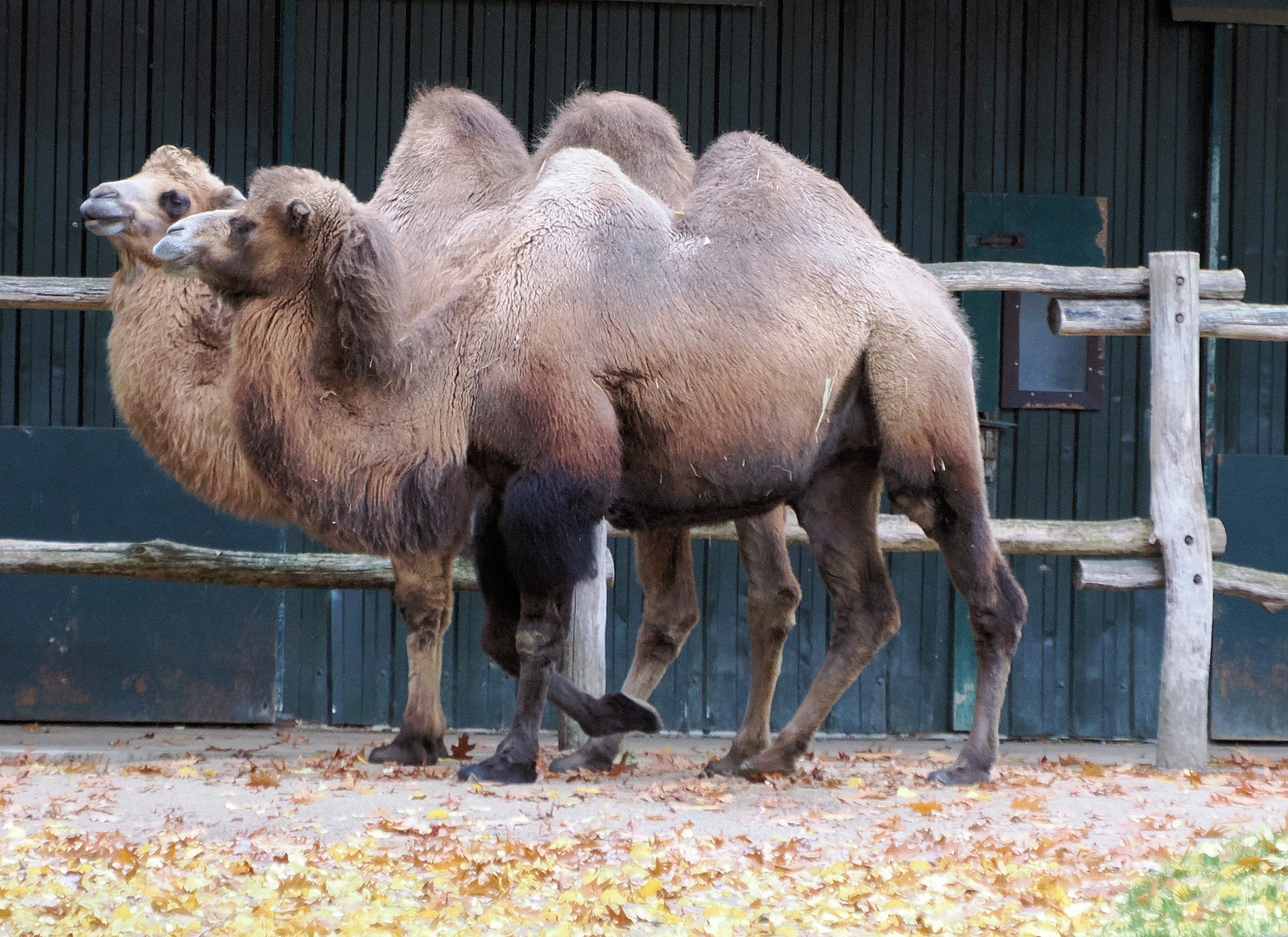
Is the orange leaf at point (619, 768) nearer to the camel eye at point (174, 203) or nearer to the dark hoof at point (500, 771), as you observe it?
the dark hoof at point (500, 771)

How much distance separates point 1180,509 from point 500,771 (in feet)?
10.1

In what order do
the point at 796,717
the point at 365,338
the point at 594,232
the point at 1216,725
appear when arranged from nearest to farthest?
1. the point at 365,338
2. the point at 594,232
3. the point at 796,717
4. the point at 1216,725

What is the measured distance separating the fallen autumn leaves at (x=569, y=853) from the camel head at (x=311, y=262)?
4.38 ft

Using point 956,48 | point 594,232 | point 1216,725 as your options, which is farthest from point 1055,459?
point 594,232

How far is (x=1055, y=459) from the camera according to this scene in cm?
788

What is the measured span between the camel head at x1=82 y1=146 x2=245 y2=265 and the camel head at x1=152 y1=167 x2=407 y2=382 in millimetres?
513

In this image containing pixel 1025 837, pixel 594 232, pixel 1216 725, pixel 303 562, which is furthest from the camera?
pixel 1216 725

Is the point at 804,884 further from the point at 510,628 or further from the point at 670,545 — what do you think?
the point at 670,545

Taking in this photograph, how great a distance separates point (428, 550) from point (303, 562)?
1501mm

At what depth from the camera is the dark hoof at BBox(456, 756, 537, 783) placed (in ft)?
15.1

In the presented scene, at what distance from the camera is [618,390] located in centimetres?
469

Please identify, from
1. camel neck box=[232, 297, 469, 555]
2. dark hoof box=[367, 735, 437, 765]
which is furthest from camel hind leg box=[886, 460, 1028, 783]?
dark hoof box=[367, 735, 437, 765]

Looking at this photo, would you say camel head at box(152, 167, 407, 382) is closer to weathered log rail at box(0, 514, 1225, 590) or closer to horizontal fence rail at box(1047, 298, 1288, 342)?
weathered log rail at box(0, 514, 1225, 590)

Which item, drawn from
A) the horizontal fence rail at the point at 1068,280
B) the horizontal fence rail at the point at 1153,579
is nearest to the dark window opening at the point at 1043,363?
the horizontal fence rail at the point at 1068,280
